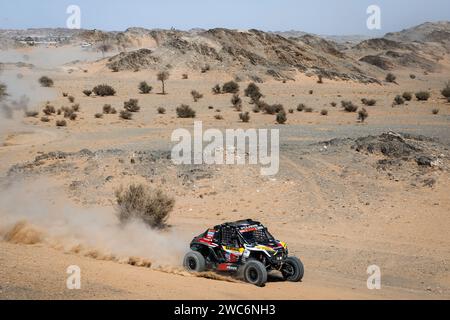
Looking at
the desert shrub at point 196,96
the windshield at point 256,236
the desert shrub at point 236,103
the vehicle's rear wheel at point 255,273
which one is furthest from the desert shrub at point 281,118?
the vehicle's rear wheel at point 255,273

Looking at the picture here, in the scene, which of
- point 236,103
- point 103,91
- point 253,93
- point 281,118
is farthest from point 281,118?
point 103,91

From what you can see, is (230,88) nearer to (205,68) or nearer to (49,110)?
(205,68)

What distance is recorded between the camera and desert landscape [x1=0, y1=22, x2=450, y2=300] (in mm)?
12070

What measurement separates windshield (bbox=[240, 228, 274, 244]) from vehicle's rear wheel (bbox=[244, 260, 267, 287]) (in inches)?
29.2

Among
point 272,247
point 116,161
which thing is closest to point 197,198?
point 116,161

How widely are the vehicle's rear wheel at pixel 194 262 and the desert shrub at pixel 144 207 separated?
406 cm

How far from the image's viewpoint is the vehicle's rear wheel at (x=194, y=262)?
503 inches

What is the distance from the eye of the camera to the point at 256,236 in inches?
500

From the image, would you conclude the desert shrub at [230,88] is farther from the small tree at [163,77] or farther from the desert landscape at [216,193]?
the small tree at [163,77]

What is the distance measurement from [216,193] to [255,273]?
9.02 metres

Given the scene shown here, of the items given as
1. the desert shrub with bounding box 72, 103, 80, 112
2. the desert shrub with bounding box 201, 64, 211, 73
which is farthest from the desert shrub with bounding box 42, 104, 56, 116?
the desert shrub with bounding box 201, 64, 211, 73

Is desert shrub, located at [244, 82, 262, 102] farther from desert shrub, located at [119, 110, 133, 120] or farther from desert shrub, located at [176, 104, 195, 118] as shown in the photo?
desert shrub, located at [119, 110, 133, 120]
